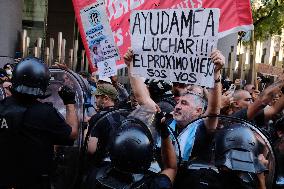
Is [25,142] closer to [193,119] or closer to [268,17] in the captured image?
[193,119]

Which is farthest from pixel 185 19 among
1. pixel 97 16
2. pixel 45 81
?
pixel 97 16

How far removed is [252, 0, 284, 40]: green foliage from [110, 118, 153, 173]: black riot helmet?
662 inches

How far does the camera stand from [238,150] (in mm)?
3361

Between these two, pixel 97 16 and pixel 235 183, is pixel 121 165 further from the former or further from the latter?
pixel 97 16

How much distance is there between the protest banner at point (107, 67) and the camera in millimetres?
6367

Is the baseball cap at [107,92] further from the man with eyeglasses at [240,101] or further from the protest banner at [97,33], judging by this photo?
the man with eyeglasses at [240,101]

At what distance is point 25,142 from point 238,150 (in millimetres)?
1570

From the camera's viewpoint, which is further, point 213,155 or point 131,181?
point 213,155

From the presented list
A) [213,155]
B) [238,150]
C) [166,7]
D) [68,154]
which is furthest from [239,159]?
[166,7]

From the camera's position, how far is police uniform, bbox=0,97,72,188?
4.02 m

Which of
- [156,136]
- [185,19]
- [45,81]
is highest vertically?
[185,19]

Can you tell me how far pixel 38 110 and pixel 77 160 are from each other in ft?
1.94

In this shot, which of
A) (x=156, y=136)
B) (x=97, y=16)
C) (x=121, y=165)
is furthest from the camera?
(x=97, y=16)

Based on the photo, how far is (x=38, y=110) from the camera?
13.4 feet
